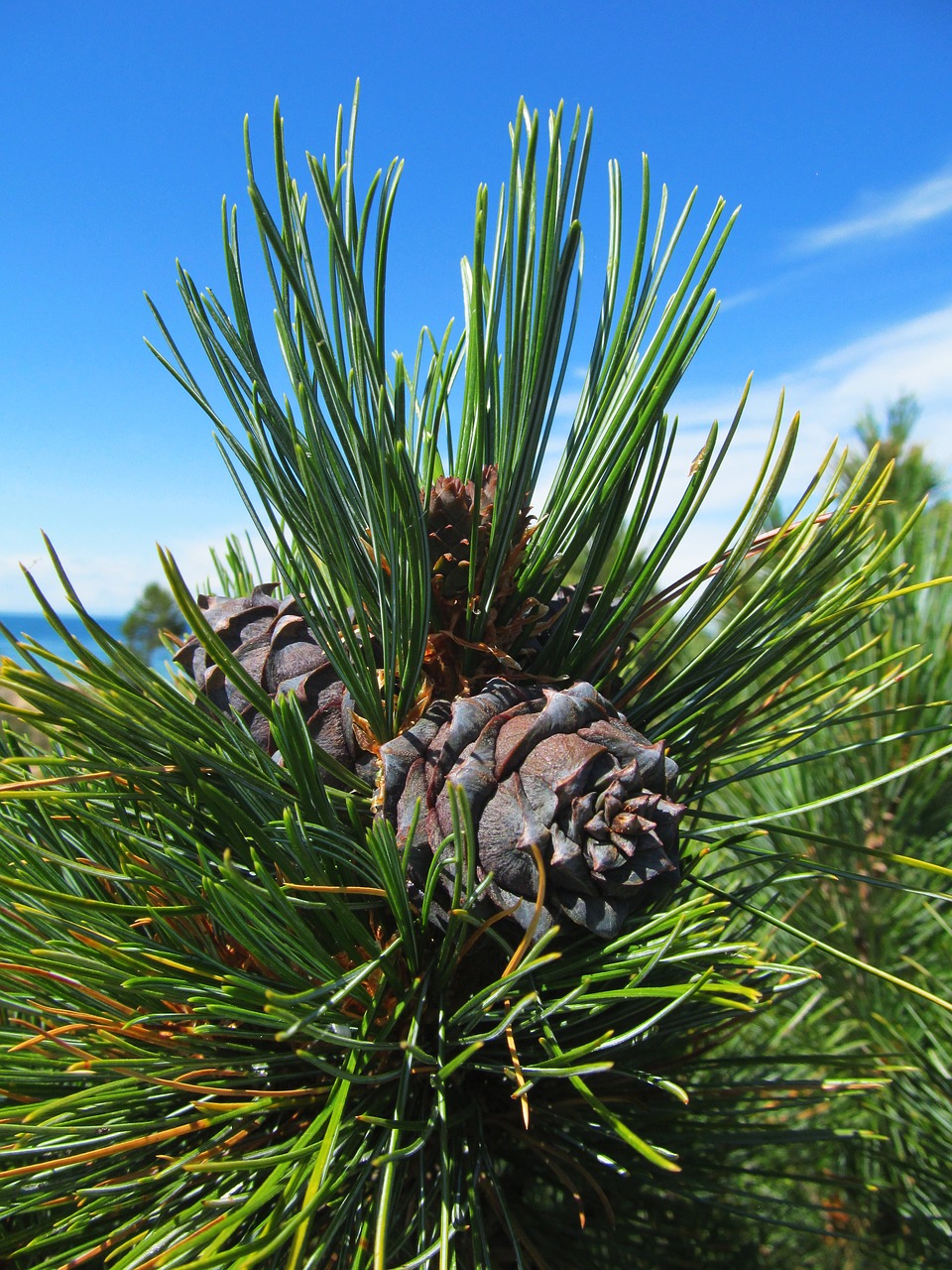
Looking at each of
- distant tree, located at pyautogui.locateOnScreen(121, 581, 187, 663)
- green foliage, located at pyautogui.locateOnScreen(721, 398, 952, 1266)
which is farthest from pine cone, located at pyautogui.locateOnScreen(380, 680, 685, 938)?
distant tree, located at pyautogui.locateOnScreen(121, 581, 187, 663)

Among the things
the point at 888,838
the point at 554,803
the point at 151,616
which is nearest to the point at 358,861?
the point at 554,803

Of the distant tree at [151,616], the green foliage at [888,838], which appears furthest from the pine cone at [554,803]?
the distant tree at [151,616]

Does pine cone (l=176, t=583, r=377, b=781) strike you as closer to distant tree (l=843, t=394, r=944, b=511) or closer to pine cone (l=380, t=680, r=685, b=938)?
pine cone (l=380, t=680, r=685, b=938)

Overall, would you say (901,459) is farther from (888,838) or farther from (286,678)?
(286,678)

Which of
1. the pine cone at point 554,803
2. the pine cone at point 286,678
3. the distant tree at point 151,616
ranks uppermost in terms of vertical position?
the distant tree at point 151,616

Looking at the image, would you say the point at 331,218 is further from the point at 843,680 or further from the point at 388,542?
the point at 843,680

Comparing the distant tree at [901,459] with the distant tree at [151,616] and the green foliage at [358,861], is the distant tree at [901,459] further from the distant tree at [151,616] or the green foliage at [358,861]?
the distant tree at [151,616]

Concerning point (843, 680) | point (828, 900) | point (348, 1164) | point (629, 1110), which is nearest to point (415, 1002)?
point (348, 1164)
